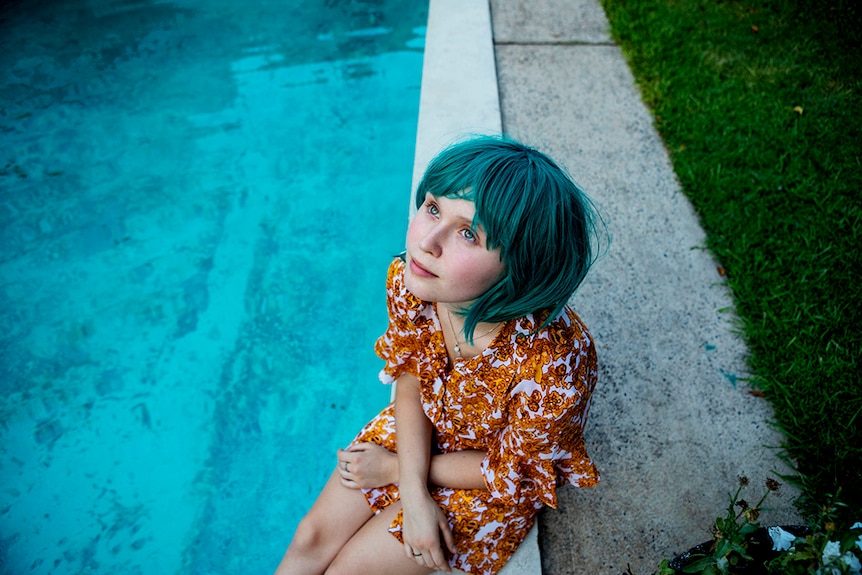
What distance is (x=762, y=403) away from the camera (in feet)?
8.27

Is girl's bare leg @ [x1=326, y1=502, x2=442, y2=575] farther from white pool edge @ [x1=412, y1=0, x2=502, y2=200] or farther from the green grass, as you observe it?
white pool edge @ [x1=412, y1=0, x2=502, y2=200]

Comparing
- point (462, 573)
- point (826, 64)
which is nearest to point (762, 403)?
point (462, 573)

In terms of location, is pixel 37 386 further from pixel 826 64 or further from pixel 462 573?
pixel 826 64

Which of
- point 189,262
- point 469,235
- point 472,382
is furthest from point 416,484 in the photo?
point 189,262

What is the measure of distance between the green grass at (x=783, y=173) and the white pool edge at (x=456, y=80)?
110 centimetres

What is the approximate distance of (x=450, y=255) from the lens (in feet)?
4.97

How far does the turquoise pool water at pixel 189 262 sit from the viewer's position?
9.63ft

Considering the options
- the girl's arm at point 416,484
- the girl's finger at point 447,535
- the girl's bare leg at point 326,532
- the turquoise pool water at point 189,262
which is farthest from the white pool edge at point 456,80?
the girl's finger at point 447,535

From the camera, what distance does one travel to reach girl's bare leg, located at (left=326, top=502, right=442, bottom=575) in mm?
1893

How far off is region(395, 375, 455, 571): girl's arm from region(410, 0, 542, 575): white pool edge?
1396 millimetres

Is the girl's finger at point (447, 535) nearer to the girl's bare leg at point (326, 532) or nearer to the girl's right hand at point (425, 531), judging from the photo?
the girl's right hand at point (425, 531)

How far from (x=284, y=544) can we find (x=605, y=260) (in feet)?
7.17

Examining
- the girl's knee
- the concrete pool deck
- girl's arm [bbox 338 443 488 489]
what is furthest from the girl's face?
the concrete pool deck

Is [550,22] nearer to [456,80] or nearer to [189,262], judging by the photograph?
[456,80]
